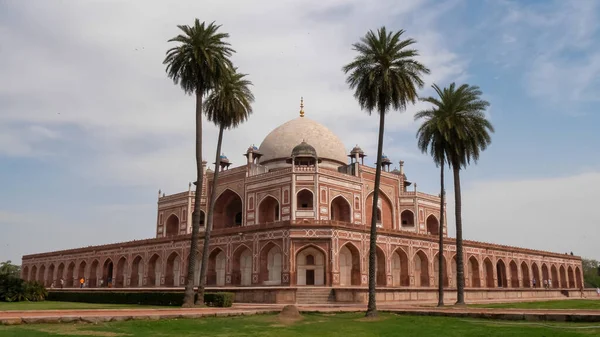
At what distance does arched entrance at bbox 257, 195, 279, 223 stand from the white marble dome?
586 cm

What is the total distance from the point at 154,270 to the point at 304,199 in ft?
51.9

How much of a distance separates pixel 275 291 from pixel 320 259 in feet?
29.0

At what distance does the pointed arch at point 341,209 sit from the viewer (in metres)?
47.3

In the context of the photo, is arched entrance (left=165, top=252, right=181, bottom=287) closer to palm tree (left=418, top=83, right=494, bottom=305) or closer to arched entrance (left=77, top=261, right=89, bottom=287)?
arched entrance (left=77, top=261, right=89, bottom=287)

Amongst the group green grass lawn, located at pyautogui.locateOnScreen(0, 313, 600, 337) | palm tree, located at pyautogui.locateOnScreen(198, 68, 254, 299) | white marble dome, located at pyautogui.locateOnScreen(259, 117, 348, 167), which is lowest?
green grass lawn, located at pyautogui.locateOnScreen(0, 313, 600, 337)

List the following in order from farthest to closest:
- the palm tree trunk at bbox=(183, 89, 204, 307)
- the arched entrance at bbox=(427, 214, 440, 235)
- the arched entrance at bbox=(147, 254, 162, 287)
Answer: the arched entrance at bbox=(427, 214, 440, 235)
the arched entrance at bbox=(147, 254, 162, 287)
the palm tree trunk at bbox=(183, 89, 204, 307)

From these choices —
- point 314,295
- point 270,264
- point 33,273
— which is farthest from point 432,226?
point 33,273

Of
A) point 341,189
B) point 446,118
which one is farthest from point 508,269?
point 446,118

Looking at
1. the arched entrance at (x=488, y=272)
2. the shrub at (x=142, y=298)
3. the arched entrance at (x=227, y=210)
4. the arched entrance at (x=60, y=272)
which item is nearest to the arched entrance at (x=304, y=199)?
the arched entrance at (x=227, y=210)

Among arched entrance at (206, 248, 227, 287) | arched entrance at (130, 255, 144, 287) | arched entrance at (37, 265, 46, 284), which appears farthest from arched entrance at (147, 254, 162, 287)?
arched entrance at (37, 265, 46, 284)

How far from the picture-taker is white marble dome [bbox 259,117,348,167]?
172ft

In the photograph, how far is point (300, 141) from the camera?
5272 centimetres

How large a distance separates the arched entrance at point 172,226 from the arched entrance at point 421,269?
2514 cm

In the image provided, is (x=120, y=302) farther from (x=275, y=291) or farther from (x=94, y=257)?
(x=94, y=257)
